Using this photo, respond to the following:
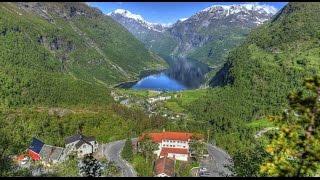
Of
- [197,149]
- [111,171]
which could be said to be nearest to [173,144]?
[197,149]

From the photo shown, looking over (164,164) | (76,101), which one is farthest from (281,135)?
(76,101)

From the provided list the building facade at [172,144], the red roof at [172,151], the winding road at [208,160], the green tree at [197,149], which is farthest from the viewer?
the building facade at [172,144]

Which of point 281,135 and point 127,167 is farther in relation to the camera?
point 127,167

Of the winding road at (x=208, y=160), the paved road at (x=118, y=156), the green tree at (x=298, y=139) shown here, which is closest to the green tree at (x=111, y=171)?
the paved road at (x=118, y=156)

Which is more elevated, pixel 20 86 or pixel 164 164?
pixel 20 86

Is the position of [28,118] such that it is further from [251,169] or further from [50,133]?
[251,169]

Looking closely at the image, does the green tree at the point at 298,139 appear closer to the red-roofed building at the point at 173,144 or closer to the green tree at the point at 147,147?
the green tree at the point at 147,147

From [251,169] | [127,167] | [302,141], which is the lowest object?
[127,167]
